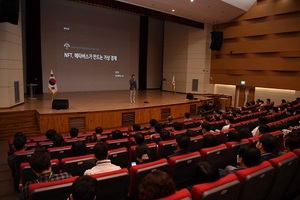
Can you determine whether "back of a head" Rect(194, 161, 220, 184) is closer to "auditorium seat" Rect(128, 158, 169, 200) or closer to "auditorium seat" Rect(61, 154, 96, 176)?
"auditorium seat" Rect(128, 158, 169, 200)

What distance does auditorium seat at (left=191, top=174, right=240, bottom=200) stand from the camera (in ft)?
5.24

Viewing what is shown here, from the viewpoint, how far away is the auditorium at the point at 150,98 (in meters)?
2.23

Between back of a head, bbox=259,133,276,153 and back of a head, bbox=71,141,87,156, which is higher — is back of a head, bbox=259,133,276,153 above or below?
above

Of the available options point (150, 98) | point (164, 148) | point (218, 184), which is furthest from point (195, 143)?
point (150, 98)

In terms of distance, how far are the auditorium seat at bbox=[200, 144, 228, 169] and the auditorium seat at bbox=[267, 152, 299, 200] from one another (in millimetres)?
750

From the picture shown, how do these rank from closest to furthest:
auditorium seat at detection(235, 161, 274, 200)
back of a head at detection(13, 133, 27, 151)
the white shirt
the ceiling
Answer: auditorium seat at detection(235, 161, 274, 200), the white shirt, back of a head at detection(13, 133, 27, 151), the ceiling

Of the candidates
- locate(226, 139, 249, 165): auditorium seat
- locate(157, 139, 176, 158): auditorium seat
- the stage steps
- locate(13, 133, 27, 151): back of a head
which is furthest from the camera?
the stage steps

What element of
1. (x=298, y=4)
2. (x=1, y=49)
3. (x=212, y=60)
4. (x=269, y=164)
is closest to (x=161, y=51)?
(x=212, y=60)

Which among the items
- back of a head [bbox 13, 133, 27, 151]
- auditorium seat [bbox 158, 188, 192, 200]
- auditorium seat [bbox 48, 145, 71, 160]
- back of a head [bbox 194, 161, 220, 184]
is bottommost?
auditorium seat [bbox 48, 145, 71, 160]

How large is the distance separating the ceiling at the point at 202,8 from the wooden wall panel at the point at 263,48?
79 centimetres

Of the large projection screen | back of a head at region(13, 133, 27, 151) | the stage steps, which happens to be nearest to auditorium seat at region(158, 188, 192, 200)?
back of a head at region(13, 133, 27, 151)

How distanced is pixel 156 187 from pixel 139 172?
0.80 meters

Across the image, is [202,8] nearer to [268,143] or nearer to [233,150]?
[233,150]

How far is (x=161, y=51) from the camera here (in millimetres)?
17906
